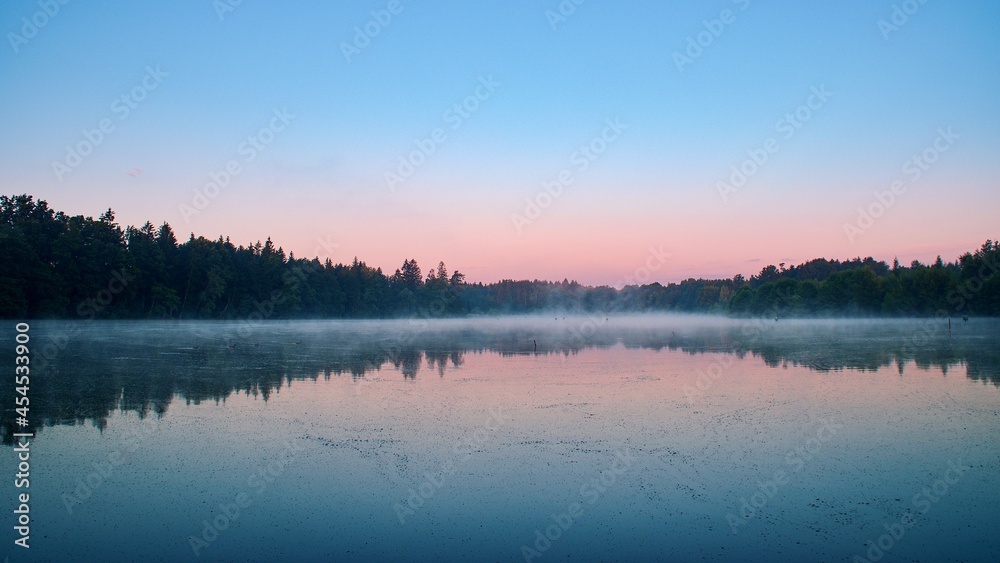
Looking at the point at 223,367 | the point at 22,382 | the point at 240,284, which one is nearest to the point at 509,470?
the point at 22,382

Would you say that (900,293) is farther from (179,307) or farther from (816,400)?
(179,307)

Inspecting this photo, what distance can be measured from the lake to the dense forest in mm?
54100

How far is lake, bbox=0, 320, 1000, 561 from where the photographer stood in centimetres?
677

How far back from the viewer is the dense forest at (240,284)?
60.2m

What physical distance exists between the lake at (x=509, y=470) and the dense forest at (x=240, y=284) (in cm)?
5410

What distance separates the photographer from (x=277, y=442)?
11.2 metres

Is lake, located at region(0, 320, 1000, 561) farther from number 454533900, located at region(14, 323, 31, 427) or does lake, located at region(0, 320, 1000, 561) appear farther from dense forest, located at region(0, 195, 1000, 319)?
dense forest, located at region(0, 195, 1000, 319)

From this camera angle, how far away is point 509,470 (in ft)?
31.2

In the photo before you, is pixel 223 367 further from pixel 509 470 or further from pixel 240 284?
pixel 240 284

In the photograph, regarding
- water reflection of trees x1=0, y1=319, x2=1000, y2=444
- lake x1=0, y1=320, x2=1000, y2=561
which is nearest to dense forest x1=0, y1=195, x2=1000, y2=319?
water reflection of trees x1=0, y1=319, x2=1000, y2=444

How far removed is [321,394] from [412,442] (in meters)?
6.83

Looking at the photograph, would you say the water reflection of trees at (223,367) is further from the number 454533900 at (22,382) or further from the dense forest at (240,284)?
the dense forest at (240,284)

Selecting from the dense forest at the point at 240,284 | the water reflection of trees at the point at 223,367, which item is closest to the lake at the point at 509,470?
the water reflection of trees at the point at 223,367

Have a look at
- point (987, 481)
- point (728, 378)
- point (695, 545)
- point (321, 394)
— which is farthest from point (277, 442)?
point (728, 378)
